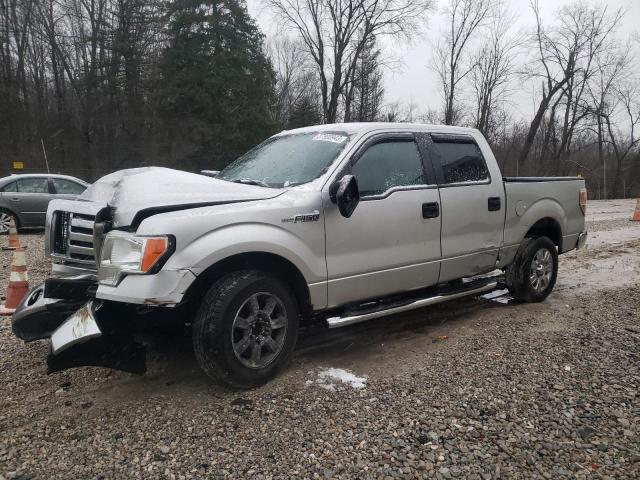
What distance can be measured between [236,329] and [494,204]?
9.72 feet

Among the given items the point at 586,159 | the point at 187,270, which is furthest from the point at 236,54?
the point at 586,159

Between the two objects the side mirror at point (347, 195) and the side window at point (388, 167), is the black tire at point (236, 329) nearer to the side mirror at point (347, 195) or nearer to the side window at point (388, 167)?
the side mirror at point (347, 195)

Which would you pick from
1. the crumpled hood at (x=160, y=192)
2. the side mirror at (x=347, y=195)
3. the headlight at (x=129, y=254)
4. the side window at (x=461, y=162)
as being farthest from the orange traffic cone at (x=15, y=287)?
the side window at (x=461, y=162)

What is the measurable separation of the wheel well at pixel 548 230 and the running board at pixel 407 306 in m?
0.88

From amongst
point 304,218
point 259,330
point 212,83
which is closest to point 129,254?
point 259,330

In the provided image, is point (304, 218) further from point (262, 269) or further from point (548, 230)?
point (548, 230)

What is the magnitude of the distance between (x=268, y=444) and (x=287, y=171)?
2087 mm

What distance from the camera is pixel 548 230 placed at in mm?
5637

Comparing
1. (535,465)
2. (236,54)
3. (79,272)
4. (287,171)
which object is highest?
(236,54)

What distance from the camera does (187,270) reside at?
2932mm

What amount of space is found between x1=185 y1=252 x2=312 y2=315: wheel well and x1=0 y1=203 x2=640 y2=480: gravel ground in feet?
2.01

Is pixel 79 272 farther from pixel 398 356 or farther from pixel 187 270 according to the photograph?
pixel 398 356

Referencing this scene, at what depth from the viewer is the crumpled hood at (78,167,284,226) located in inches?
122

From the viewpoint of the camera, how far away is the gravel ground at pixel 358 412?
2492mm
